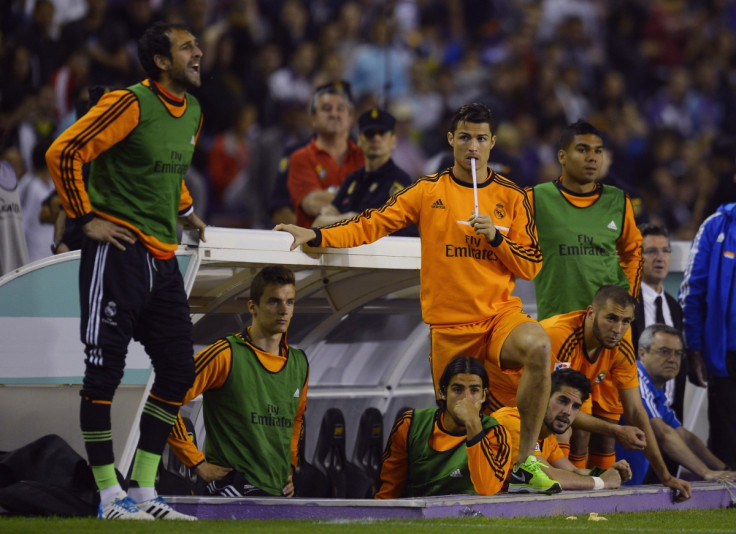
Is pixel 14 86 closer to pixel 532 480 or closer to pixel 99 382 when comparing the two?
pixel 99 382

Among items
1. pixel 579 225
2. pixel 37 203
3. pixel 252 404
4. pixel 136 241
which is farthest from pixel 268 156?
pixel 136 241

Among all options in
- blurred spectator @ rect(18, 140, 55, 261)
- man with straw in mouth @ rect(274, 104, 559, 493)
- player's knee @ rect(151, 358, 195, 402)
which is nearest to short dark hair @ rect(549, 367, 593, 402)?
man with straw in mouth @ rect(274, 104, 559, 493)

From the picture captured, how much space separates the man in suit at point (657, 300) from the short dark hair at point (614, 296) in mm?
1498

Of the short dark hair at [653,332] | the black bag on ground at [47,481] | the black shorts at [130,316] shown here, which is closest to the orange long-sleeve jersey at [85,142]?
the black shorts at [130,316]

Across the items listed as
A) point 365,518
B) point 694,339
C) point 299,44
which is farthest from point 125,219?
point 299,44

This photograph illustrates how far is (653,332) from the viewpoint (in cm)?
782

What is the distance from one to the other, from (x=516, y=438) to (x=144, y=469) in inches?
83.5

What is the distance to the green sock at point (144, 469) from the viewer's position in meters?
5.55

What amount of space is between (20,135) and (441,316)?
18.4 ft

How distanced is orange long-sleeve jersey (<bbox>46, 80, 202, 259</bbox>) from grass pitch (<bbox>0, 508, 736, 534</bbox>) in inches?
50.4

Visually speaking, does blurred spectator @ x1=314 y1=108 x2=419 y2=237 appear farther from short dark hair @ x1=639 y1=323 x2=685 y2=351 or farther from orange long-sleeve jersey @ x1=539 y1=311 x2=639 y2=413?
short dark hair @ x1=639 y1=323 x2=685 y2=351

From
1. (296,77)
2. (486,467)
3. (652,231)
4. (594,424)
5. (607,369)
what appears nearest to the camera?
(486,467)

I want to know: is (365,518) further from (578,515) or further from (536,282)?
(536,282)

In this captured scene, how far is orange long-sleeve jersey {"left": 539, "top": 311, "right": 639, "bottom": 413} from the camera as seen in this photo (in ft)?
22.6
